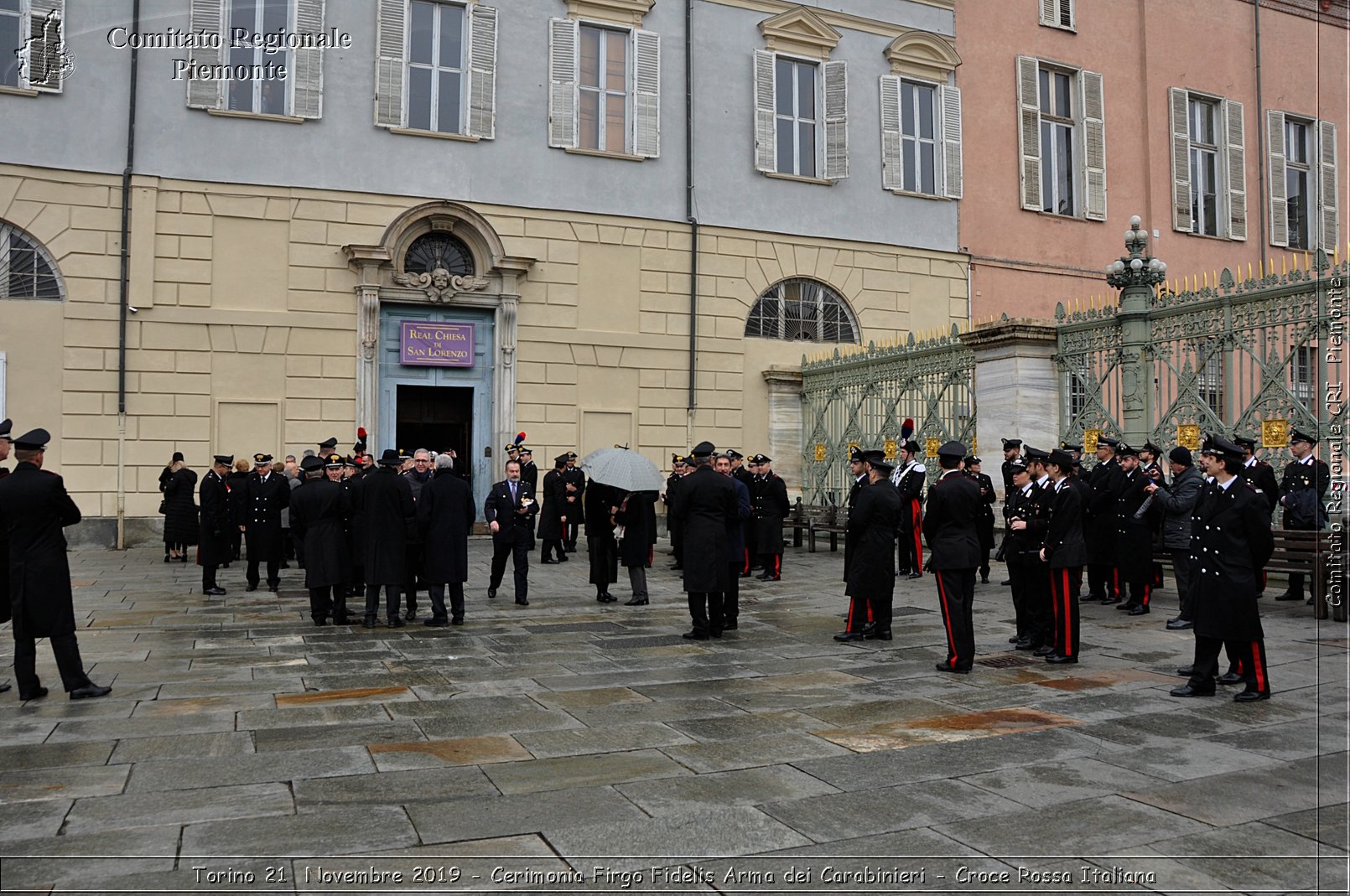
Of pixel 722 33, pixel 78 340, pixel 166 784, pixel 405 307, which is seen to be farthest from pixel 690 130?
pixel 166 784

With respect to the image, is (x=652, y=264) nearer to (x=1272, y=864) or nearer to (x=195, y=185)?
(x=195, y=185)

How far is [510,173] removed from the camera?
61.1ft

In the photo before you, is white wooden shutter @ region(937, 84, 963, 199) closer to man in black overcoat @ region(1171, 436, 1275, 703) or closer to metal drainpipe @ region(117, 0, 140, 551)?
metal drainpipe @ region(117, 0, 140, 551)

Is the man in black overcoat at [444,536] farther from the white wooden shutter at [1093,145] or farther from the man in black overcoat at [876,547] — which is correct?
the white wooden shutter at [1093,145]

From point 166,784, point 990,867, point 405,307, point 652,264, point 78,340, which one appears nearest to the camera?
point 990,867

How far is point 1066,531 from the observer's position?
26.2ft

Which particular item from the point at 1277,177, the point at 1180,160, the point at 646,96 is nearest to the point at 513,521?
the point at 646,96

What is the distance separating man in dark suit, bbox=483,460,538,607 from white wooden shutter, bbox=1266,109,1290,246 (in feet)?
71.8

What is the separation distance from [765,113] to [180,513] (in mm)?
12855

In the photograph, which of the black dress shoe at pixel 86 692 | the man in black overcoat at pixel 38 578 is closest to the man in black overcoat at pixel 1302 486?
the black dress shoe at pixel 86 692

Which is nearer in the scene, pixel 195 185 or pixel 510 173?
pixel 195 185

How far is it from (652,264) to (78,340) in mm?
9629

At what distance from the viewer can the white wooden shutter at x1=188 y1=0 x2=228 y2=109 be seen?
661 inches

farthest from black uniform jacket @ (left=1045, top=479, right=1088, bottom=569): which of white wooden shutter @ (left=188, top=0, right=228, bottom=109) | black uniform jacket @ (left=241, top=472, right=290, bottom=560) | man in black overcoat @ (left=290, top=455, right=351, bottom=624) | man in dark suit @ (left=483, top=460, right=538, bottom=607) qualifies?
white wooden shutter @ (left=188, top=0, right=228, bottom=109)
